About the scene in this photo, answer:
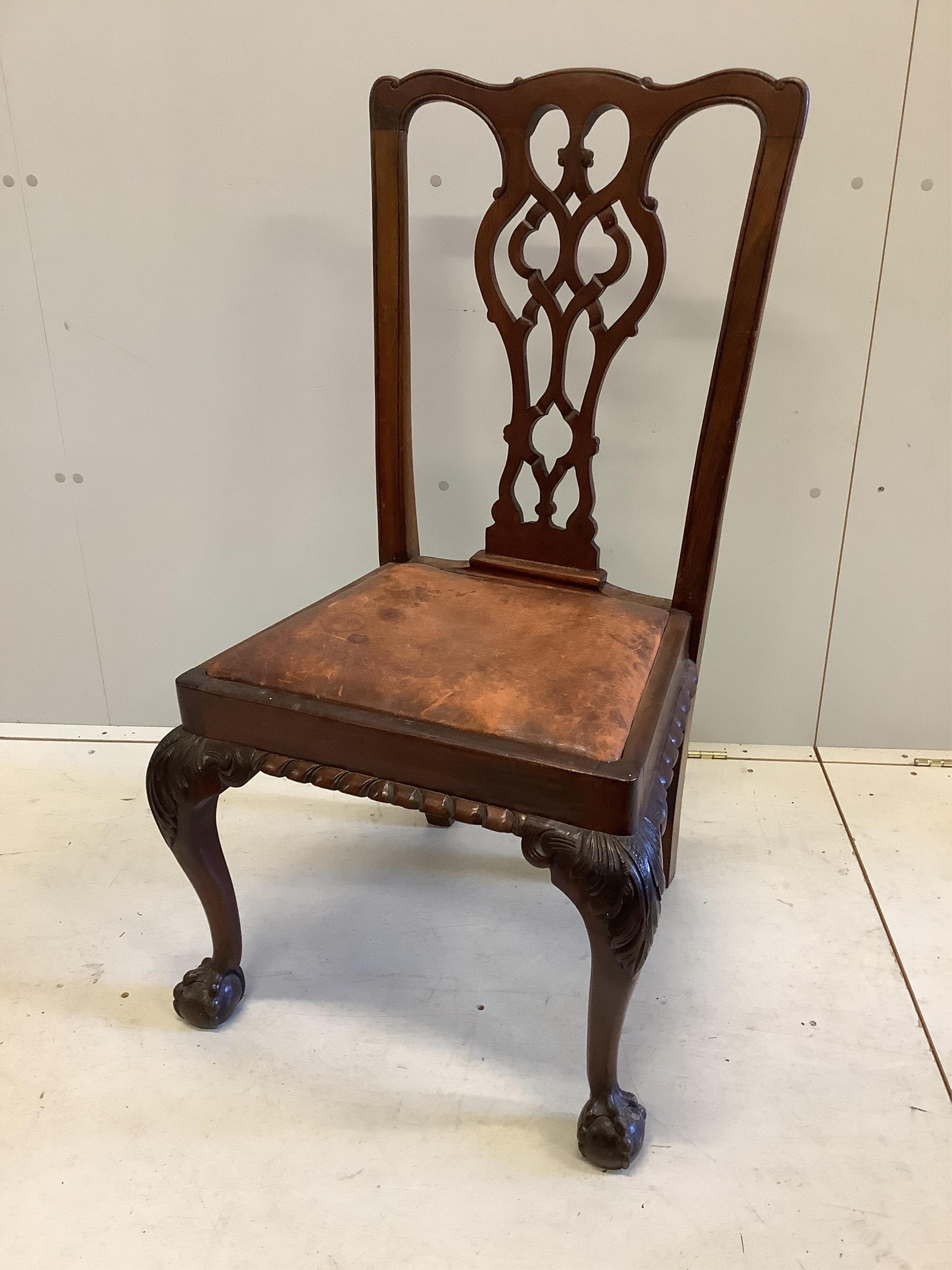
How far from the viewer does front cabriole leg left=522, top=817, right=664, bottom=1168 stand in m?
0.83

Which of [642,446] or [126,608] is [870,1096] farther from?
[126,608]

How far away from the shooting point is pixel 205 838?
3.45ft

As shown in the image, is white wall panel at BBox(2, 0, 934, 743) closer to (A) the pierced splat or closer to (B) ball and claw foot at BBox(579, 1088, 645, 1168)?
(A) the pierced splat

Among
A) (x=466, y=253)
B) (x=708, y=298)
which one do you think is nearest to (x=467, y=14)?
(x=466, y=253)

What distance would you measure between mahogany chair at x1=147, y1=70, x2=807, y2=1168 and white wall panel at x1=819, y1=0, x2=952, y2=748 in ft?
1.58

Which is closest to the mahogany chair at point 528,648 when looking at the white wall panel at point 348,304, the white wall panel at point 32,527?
the white wall panel at point 348,304

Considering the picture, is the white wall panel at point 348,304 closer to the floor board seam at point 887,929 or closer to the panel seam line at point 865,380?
the panel seam line at point 865,380

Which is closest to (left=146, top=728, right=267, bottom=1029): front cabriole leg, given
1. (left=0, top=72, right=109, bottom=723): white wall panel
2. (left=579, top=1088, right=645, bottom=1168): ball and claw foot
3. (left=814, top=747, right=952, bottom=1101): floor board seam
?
(left=579, top=1088, right=645, bottom=1168): ball and claw foot

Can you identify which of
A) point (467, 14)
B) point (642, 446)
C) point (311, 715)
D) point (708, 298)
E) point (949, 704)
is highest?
point (467, 14)

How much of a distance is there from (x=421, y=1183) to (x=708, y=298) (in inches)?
52.6

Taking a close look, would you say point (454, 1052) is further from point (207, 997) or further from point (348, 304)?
point (348, 304)

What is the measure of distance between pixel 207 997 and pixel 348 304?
1117 millimetres

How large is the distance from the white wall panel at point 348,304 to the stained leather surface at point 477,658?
0.49 metres

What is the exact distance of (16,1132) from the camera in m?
0.99
